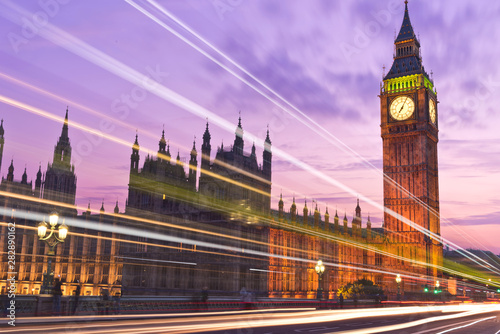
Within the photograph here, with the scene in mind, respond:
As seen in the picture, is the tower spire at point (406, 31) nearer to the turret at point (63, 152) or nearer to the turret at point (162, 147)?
the turret at point (162, 147)

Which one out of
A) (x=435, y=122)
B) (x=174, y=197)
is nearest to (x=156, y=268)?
(x=174, y=197)

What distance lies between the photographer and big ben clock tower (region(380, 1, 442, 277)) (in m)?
81.4

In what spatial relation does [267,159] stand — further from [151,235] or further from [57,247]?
[57,247]

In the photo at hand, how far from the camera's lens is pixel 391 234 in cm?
8362

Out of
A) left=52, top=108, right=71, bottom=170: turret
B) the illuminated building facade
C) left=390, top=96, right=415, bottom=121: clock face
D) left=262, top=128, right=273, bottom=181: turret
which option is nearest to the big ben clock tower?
left=390, top=96, right=415, bottom=121: clock face

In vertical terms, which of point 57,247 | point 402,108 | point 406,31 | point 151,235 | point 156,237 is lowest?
point 57,247

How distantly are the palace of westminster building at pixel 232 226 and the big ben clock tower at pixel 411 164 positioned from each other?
0.18 m

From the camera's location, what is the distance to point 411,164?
84750mm

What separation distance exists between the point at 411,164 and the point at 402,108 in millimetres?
10537

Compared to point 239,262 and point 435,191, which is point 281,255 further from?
point 435,191

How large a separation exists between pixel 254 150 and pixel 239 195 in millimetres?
9224

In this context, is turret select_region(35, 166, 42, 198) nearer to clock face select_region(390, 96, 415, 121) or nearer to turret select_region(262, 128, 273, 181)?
turret select_region(262, 128, 273, 181)

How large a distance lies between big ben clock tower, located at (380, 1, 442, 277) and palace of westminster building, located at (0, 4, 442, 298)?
18cm

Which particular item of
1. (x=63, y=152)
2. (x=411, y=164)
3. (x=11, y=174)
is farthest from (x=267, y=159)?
(x=11, y=174)
